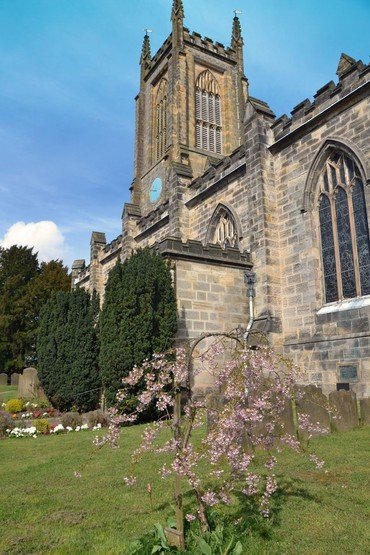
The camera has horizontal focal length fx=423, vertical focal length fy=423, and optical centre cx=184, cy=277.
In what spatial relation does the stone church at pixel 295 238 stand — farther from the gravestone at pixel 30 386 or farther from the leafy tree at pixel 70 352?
the gravestone at pixel 30 386

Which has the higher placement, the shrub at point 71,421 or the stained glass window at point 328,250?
the stained glass window at point 328,250

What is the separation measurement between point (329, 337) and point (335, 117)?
21.4 ft

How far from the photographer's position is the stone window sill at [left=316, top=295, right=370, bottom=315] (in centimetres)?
1138

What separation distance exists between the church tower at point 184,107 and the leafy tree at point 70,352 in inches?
511

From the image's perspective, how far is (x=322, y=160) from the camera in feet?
43.3

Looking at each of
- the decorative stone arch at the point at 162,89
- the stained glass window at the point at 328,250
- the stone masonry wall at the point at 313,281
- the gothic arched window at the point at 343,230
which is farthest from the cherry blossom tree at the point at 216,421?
the decorative stone arch at the point at 162,89

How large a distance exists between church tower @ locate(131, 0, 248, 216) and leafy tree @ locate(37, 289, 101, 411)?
1299 cm

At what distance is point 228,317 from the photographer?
1391cm

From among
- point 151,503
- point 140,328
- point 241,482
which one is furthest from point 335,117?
point 151,503

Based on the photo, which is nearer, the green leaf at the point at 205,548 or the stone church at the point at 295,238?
the green leaf at the point at 205,548

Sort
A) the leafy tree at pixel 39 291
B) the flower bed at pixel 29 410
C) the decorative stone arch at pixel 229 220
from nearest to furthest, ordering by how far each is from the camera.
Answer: the flower bed at pixel 29 410 → the decorative stone arch at pixel 229 220 → the leafy tree at pixel 39 291

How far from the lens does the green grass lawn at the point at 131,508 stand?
3615mm

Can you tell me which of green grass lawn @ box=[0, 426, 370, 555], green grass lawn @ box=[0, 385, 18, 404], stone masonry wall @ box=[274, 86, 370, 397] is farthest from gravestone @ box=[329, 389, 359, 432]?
green grass lawn @ box=[0, 385, 18, 404]

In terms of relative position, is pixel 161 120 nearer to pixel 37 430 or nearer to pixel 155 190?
pixel 155 190
